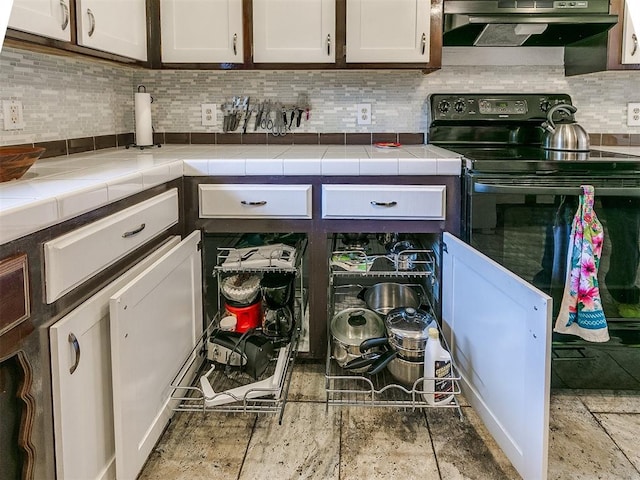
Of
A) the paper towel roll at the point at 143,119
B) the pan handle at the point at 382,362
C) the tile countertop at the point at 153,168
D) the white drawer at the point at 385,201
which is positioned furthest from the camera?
the paper towel roll at the point at 143,119

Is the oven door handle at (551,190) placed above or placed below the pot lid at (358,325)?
above

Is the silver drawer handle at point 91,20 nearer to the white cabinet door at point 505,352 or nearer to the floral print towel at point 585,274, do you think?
the white cabinet door at point 505,352

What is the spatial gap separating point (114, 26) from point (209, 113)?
0.71 metres

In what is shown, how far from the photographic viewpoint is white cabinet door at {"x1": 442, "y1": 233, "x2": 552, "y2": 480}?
1.29 m

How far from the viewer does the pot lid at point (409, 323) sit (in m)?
1.93

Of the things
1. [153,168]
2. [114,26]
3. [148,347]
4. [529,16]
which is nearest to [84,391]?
[148,347]

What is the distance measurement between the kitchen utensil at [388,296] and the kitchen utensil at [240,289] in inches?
20.4

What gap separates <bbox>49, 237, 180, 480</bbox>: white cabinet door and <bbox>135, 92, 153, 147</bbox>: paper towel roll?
4.18 feet

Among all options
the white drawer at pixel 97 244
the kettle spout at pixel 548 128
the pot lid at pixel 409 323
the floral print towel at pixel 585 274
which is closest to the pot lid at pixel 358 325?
the pot lid at pixel 409 323

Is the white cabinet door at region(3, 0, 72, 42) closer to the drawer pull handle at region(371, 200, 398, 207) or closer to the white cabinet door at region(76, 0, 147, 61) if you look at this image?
the white cabinet door at region(76, 0, 147, 61)

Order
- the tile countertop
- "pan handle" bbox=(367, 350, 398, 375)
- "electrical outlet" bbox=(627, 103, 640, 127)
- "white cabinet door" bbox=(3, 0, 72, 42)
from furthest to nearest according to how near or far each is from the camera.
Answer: "electrical outlet" bbox=(627, 103, 640, 127) < "pan handle" bbox=(367, 350, 398, 375) < "white cabinet door" bbox=(3, 0, 72, 42) < the tile countertop

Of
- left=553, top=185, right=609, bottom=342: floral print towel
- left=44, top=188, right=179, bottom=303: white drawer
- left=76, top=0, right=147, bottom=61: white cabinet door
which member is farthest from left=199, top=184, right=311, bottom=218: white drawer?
left=553, top=185, right=609, bottom=342: floral print towel

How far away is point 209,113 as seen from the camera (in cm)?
273

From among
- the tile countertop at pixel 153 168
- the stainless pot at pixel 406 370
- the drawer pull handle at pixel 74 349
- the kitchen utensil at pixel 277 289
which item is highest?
the tile countertop at pixel 153 168
